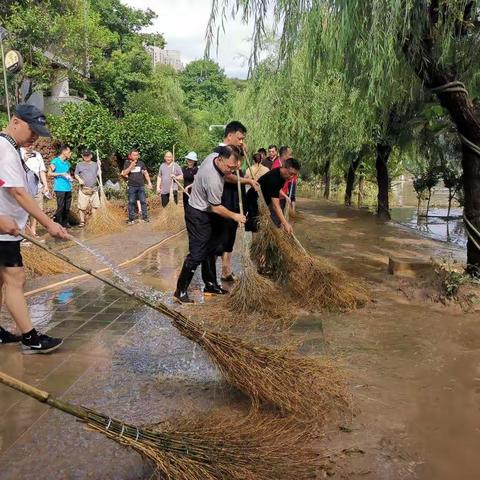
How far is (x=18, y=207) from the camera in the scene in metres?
3.83

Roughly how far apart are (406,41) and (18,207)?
398 cm

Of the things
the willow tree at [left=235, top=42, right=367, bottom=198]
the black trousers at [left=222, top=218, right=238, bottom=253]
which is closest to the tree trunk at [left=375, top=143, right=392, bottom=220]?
the willow tree at [left=235, top=42, right=367, bottom=198]

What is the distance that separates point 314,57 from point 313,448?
13.7 feet

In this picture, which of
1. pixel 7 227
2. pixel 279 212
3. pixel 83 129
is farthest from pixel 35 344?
pixel 83 129

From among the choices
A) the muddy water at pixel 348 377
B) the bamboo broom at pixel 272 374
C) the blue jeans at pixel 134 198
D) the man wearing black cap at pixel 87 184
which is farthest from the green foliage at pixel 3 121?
the bamboo broom at pixel 272 374

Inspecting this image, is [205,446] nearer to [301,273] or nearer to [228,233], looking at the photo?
[301,273]

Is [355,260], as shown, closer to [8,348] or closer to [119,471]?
[8,348]

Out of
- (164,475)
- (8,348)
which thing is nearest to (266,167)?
(8,348)

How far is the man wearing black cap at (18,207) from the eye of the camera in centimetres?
363

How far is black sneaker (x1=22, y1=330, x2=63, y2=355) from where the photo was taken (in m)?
3.92

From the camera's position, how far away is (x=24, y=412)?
10.0 ft

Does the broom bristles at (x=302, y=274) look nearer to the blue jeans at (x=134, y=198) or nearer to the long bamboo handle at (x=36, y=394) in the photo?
the long bamboo handle at (x=36, y=394)

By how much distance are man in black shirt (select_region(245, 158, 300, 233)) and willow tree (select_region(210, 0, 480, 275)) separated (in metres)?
1.29

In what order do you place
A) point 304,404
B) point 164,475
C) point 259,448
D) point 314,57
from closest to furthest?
point 164,475 → point 259,448 → point 304,404 → point 314,57
